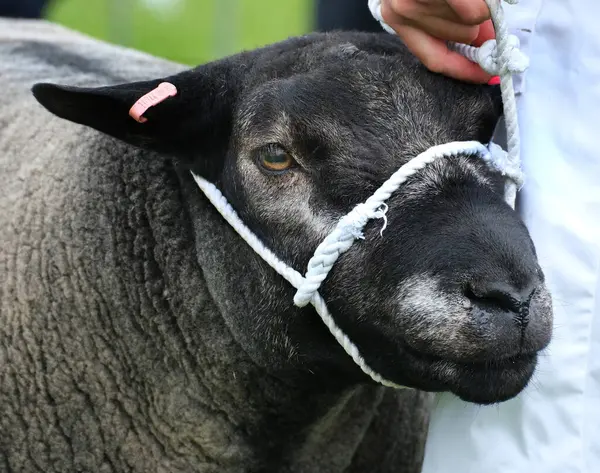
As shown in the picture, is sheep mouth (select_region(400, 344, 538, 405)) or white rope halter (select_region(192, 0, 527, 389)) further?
white rope halter (select_region(192, 0, 527, 389))

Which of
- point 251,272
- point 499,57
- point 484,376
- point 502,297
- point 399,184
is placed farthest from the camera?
point 251,272

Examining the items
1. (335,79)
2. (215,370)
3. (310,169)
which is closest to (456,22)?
(335,79)

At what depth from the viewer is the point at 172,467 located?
12.3ft

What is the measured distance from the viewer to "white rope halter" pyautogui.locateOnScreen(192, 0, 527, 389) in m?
3.08

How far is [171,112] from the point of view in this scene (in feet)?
11.5

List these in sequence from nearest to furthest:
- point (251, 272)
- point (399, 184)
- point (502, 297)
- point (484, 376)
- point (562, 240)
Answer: point (502, 297) → point (484, 376) → point (399, 184) → point (562, 240) → point (251, 272)

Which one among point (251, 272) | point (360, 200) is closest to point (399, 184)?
point (360, 200)

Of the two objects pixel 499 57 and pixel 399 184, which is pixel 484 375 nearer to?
pixel 399 184

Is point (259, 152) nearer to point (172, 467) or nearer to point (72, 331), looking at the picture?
point (72, 331)

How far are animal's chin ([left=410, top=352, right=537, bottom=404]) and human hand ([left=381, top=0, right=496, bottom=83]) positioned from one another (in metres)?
1.00

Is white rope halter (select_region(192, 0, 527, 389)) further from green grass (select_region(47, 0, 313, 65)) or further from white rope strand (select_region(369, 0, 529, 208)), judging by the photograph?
green grass (select_region(47, 0, 313, 65))

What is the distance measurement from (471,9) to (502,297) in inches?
37.0

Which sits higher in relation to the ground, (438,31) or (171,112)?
(438,31)

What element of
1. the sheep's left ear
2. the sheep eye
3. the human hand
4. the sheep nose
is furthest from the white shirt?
the sheep's left ear
